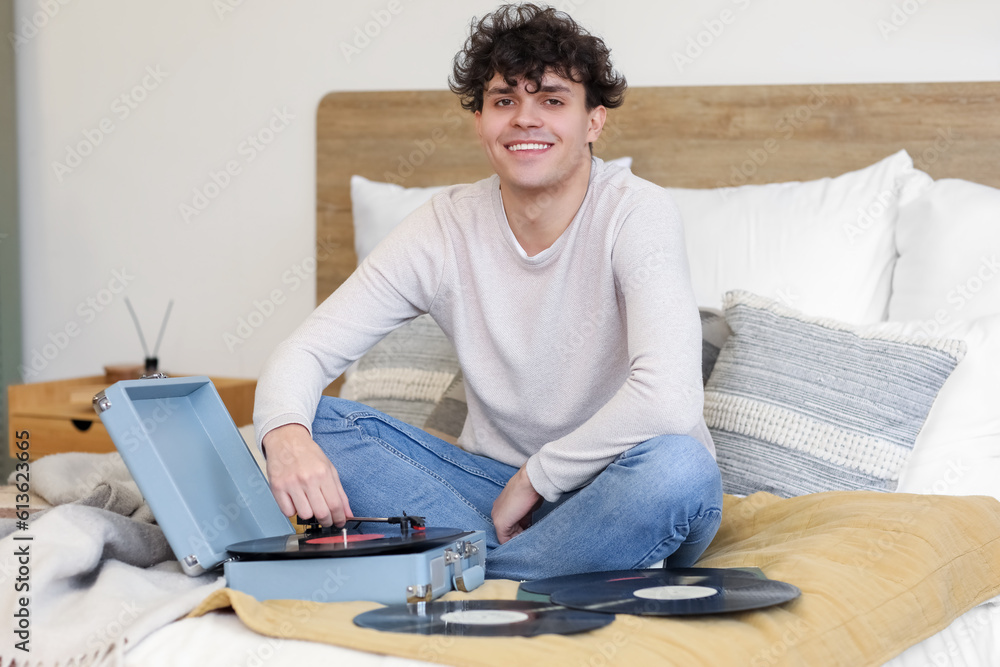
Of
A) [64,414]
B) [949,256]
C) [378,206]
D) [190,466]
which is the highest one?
[378,206]

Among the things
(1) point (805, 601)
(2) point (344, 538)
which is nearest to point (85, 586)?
(2) point (344, 538)

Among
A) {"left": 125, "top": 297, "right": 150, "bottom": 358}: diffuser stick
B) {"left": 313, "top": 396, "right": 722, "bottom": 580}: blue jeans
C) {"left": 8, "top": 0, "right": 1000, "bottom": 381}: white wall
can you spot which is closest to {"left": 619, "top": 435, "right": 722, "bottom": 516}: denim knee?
{"left": 313, "top": 396, "right": 722, "bottom": 580}: blue jeans

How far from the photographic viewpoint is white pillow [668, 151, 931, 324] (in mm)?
1925

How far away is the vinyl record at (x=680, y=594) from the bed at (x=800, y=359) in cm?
2

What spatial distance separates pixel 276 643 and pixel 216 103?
221 centimetres

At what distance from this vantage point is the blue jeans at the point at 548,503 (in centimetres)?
117

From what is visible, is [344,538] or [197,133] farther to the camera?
[197,133]

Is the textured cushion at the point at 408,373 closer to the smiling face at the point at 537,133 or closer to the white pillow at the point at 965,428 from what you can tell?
the smiling face at the point at 537,133

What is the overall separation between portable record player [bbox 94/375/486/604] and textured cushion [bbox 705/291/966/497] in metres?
0.62

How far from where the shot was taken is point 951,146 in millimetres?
2113

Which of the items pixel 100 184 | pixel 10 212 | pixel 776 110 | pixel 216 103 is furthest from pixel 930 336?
pixel 10 212

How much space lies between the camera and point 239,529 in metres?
1.24

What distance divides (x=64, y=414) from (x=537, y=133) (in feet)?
5.49

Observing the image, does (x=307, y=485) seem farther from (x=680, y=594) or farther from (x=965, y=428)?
(x=965, y=428)
